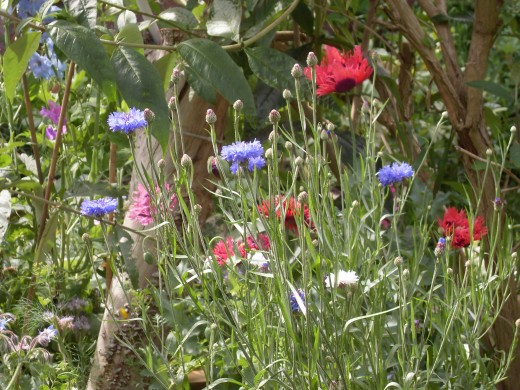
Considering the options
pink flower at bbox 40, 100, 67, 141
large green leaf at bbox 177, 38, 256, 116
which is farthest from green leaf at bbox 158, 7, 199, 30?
pink flower at bbox 40, 100, 67, 141

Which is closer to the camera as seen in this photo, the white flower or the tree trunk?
the white flower

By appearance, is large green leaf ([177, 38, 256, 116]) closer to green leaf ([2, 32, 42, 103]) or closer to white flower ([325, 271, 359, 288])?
green leaf ([2, 32, 42, 103])

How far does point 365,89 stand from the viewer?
208cm

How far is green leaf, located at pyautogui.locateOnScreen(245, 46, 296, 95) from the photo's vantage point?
1.42 metres

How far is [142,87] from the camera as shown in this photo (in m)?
1.23

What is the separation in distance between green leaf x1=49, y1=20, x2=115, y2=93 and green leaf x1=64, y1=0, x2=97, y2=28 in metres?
0.12

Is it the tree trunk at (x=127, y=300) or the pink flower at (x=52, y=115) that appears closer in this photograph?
the tree trunk at (x=127, y=300)

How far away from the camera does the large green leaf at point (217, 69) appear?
1.28 meters

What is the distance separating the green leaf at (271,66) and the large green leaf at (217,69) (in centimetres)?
13

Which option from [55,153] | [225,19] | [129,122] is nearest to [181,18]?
[225,19]

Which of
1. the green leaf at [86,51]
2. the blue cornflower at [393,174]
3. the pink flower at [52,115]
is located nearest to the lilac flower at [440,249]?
the blue cornflower at [393,174]

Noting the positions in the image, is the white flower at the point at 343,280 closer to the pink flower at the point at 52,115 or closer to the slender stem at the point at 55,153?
the slender stem at the point at 55,153

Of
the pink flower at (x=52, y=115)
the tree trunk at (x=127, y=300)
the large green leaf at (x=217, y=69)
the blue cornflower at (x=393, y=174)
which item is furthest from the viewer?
the pink flower at (x=52, y=115)

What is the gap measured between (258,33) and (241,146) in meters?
0.49
